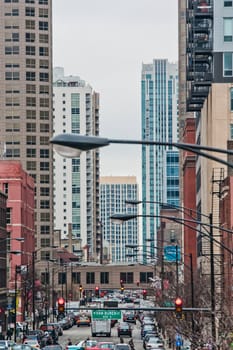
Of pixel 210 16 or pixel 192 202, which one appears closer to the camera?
pixel 210 16

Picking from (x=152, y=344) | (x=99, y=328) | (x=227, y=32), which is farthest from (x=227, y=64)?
(x=152, y=344)

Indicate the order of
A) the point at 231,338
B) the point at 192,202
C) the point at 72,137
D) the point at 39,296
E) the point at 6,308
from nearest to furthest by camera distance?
the point at 72,137 < the point at 231,338 < the point at 6,308 < the point at 39,296 < the point at 192,202

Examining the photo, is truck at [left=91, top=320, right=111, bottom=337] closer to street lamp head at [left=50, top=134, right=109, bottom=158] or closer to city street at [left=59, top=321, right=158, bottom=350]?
city street at [left=59, top=321, right=158, bottom=350]

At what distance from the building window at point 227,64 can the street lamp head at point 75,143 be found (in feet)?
322

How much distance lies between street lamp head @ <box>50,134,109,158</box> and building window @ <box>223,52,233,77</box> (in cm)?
9829

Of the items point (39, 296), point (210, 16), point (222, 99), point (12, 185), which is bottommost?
point (39, 296)

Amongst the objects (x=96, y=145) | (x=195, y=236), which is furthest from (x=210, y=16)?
(x=96, y=145)

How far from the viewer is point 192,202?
161125 mm

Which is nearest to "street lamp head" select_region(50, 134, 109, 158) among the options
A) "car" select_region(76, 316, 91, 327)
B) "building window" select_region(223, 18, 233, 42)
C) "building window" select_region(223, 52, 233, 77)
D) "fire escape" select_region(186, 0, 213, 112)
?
"building window" select_region(223, 52, 233, 77)

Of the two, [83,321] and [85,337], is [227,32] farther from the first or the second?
[83,321]

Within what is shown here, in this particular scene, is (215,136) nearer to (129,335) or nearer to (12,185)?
(129,335)

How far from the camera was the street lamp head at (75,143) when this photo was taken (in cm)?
1934

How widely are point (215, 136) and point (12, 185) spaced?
38325 millimetres

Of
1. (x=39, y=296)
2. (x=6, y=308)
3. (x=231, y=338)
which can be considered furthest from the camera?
(x=39, y=296)
